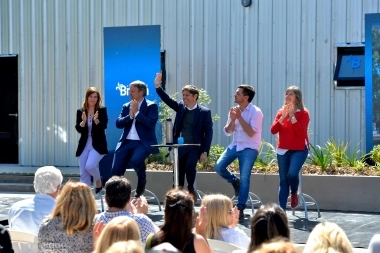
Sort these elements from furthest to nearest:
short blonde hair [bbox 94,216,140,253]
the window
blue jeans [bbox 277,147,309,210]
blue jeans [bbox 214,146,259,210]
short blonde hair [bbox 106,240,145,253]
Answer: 1. the window
2. blue jeans [bbox 214,146,259,210]
3. blue jeans [bbox 277,147,309,210]
4. short blonde hair [bbox 94,216,140,253]
5. short blonde hair [bbox 106,240,145,253]

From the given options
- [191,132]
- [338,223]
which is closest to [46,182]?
[191,132]

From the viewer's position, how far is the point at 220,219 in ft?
15.6

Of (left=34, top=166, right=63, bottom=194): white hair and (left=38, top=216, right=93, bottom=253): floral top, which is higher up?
(left=34, top=166, right=63, bottom=194): white hair

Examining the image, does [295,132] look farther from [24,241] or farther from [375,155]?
[24,241]

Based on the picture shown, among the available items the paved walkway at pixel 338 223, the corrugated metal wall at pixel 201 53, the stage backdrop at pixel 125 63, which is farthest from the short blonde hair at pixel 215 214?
the corrugated metal wall at pixel 201 53

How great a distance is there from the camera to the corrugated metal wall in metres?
12.3

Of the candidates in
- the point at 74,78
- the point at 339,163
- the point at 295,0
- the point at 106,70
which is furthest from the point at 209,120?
the point at 74,78

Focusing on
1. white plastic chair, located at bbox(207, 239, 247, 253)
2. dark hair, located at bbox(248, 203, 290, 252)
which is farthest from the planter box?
dark hair, located at bbox(248, 203, 290, 252)

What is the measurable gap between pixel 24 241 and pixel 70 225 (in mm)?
402

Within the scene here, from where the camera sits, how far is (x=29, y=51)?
1423 centimetres

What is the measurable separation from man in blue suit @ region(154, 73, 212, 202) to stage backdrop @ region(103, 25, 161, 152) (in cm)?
251

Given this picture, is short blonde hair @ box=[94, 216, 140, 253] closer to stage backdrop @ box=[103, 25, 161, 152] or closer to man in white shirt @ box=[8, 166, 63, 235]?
man in white shirt @ box=[8, 166, 63, 235]

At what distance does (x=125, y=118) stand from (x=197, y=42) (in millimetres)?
4693

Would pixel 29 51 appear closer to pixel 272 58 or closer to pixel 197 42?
pixel 197 42
